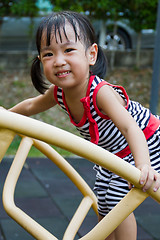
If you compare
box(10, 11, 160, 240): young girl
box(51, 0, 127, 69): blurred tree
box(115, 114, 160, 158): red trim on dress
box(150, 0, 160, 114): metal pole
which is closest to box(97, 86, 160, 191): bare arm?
box(10, 11, 160, 240): young girl

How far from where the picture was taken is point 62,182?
135 inches

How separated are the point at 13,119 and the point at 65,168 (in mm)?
676

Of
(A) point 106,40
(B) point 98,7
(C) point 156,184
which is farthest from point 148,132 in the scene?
(A) point 106,40

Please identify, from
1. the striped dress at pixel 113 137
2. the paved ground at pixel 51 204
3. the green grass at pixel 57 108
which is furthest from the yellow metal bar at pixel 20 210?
the green grass at pixel 57 108

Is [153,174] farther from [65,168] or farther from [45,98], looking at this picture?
[45,98]

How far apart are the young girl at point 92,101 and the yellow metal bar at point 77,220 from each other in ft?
0.45

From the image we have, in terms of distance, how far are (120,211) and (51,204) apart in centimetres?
197

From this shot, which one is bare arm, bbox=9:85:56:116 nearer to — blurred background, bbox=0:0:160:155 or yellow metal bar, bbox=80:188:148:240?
yellow metal bar, bbox=80:188:148:240

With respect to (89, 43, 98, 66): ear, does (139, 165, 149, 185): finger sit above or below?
below

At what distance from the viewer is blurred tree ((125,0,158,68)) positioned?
5.88m

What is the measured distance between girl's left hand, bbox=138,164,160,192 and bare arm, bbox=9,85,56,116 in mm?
717

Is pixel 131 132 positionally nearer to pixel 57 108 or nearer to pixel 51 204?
pixel 51 204

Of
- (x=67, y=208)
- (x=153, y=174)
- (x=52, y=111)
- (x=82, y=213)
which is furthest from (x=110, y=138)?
(x=52, y=111)

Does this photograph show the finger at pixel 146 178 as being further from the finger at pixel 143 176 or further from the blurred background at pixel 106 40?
the blurred background at pixel 106 40
